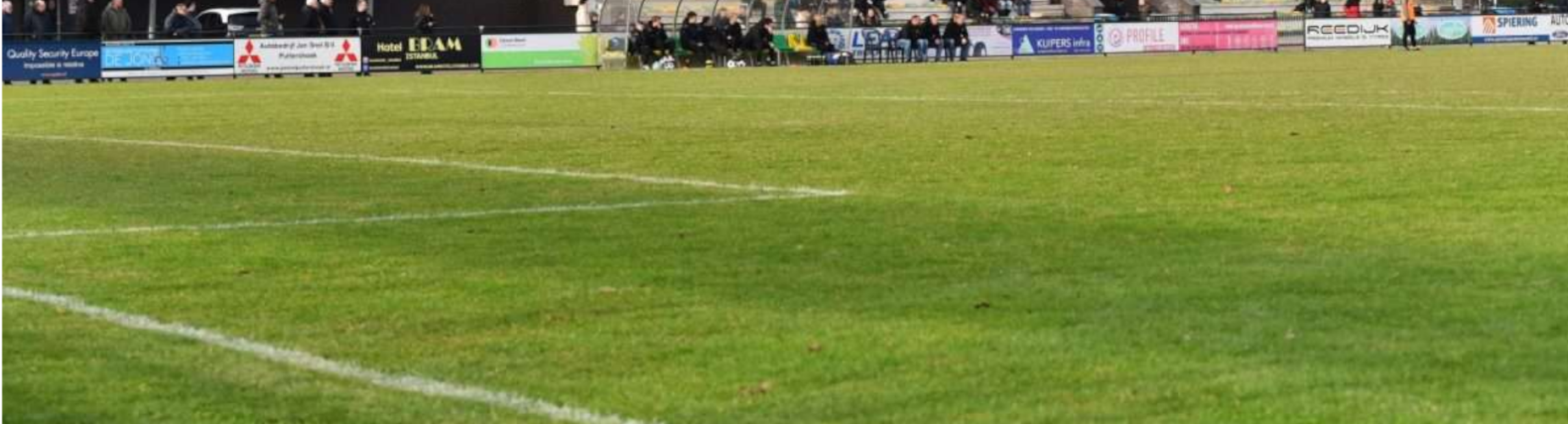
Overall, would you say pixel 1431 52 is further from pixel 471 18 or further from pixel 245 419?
pixel 245 419

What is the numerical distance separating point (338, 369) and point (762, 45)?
176 ft

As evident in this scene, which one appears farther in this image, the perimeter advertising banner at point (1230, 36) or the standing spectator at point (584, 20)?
the perimeter advertising banner at point (1230, 36)

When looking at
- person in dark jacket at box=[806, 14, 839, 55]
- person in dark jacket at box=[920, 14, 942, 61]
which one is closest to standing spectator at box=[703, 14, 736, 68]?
person in dark jacket at box=[806, 14, 839, 55]

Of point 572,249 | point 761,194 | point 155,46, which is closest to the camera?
point 572,249

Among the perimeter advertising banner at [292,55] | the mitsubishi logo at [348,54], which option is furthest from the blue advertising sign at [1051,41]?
the perimeter advertising banner at [292,55]

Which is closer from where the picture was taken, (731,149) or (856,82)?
(731,149)

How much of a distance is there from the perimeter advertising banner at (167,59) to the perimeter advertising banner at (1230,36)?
27797 millimetres

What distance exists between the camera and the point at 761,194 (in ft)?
55.3

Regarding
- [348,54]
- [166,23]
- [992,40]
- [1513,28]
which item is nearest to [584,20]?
[348,54]

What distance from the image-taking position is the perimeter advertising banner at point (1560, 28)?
243 ft

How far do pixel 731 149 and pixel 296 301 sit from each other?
12.0 meters

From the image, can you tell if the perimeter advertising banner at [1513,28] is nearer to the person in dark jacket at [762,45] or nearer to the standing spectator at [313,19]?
the person in dark jacket at [762,45]

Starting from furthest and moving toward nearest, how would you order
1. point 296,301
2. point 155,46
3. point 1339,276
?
point 155,46, point 1339,276, point 296,301

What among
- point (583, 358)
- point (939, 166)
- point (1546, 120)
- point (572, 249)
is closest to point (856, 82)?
point (1546, 120)
